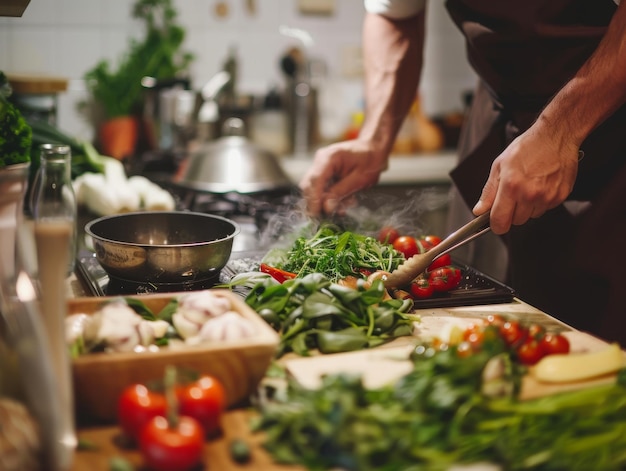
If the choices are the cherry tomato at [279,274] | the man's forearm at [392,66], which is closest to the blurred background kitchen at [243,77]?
the man's forearm at [392,66]

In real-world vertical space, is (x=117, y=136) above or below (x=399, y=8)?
below

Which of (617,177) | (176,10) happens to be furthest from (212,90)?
(617,177)

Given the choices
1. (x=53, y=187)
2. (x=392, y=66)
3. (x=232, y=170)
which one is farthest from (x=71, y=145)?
(x=392, y=66)

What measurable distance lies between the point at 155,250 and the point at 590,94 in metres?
0.93

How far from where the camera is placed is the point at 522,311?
158 cm

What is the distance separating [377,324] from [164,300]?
1.22 feet

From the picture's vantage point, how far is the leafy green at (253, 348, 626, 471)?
948 millimetres

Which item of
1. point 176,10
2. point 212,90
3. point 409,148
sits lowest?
point 409,148

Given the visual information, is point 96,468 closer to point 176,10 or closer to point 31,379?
point 31,379

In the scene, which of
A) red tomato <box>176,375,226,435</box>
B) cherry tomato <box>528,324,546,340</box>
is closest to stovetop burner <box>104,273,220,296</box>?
red tomato <box>176,375,226,435</box>

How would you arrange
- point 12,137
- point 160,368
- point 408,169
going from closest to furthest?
point 160,368, point 12,137, point 408,169

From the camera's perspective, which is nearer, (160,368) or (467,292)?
(160,368)

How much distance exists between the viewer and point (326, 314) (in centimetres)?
134

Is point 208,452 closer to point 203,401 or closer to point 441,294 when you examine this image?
point 203,401
